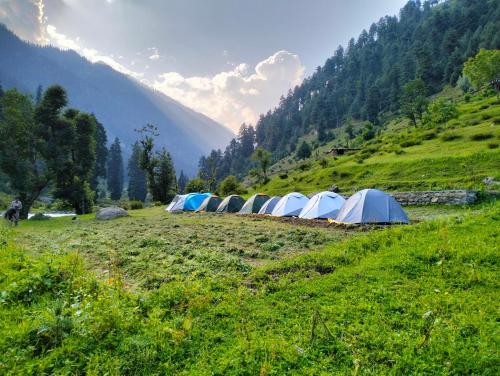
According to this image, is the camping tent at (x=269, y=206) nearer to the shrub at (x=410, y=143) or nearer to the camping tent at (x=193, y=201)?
the camping tent at (x=193, y=201)

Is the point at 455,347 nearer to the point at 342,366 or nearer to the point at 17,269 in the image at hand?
the point at 342,366

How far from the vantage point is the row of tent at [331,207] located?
17219 mm

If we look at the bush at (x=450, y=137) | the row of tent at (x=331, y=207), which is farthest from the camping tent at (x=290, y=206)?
the bush at (x=450, y=137)

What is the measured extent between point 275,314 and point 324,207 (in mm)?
15806

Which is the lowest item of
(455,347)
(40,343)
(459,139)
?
(455,347)

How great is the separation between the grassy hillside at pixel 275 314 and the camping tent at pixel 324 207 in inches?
410

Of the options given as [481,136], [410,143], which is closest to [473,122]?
[410,143]

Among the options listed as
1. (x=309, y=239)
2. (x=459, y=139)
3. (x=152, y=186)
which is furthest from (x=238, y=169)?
(x=309, y=239)

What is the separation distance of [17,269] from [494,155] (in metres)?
37.9

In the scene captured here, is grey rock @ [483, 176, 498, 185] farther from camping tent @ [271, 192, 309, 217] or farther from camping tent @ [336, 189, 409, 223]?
camping tent @ [271, 192, 309, 217]

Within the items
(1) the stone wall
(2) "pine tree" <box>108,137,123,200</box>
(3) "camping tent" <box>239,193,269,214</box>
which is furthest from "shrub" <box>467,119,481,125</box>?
(2) "pine tree" <box>108,137,123,200</box>

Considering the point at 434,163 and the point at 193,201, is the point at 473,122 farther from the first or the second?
the point at 193,201

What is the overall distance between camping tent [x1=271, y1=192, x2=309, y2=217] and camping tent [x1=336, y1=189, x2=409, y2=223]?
21.0ft

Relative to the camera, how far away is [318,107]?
176 meters
